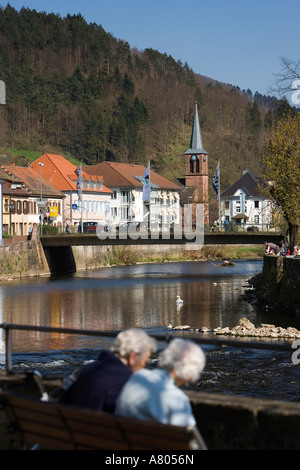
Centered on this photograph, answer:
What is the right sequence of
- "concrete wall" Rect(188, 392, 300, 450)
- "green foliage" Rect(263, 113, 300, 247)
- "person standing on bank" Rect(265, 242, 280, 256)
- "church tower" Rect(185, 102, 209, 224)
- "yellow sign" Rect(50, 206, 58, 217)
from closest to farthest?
"concrete wall" Rect(188, 392, 300, 450)
"green foliage" Rect(263, 113, 300, 247)
"person standing on bank" Rect(265, 242, 280, 256)
"yellow sign" Rect(50, 206, 58, 217)
"church tower" Rect(185, 102, 209, 224)

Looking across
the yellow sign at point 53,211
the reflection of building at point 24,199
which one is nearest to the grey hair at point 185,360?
the reflection of building at point 24,199

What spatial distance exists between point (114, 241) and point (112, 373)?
58.4m

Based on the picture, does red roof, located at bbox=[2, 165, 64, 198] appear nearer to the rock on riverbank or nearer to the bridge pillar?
the bridge pillar

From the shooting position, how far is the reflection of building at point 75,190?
10156 cm

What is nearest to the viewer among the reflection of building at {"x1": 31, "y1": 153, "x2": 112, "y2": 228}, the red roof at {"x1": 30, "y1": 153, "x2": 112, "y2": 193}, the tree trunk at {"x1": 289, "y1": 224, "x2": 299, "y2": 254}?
the tree trunk at {"x1": 289, "y1": 224, "x2": 299, "y2": 254}

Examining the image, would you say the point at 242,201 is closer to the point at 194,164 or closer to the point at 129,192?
the point at 194,164

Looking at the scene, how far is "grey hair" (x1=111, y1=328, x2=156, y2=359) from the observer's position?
20.6 feet

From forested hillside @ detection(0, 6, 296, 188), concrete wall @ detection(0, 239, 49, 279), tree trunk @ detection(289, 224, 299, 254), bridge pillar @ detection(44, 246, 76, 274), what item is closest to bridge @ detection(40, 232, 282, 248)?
bridge pillar @ detection(44, 246, 76, 274)

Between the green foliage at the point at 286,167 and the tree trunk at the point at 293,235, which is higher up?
the green foliage at the point at 286,167

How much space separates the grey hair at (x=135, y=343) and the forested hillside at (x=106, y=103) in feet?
419

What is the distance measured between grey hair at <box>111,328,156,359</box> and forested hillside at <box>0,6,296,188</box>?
12778 cm

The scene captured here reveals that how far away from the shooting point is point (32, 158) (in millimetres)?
130625

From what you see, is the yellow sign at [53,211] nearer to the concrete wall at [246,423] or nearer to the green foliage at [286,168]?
the green foliage at [286,168]
